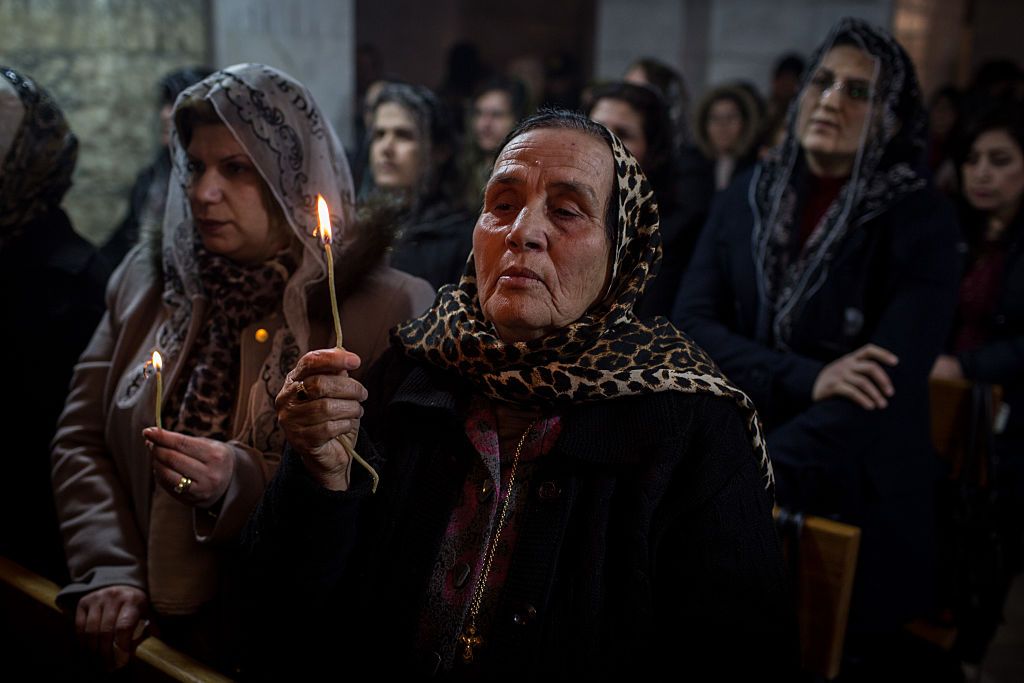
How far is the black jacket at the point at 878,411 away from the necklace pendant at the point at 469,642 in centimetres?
135

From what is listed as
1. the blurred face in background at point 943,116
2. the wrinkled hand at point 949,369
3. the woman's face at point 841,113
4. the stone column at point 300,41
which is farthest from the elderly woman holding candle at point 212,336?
the blurred face in background at point 943,116

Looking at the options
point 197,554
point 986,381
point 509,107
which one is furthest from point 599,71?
point 197,554

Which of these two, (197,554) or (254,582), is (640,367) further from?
(197,554)

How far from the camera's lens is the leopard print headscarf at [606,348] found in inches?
63.4

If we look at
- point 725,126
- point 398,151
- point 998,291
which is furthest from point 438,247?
point 725,126

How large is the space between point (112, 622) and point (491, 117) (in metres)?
3.76

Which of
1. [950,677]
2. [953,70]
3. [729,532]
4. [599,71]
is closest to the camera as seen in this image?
[729,532]

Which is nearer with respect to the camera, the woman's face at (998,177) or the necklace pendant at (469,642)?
the necklace pendant at (469,642)

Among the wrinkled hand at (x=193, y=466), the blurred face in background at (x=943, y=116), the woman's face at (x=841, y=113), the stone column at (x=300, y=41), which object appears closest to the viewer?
the wrinkled hand at (x=193, y=466)

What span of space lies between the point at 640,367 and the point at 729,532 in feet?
1.10

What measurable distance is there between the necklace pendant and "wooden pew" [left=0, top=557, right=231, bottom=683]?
0.58 m

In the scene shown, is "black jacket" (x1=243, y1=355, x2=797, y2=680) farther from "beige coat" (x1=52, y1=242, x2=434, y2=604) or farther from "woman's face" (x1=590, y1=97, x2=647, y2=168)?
"woman's face" (x1=590, y1=97, x2=647, y2=168)

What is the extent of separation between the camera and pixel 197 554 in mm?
2041

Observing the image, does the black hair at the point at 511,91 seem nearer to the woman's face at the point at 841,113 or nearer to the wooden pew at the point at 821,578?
the woman's face at the point at 841,113
